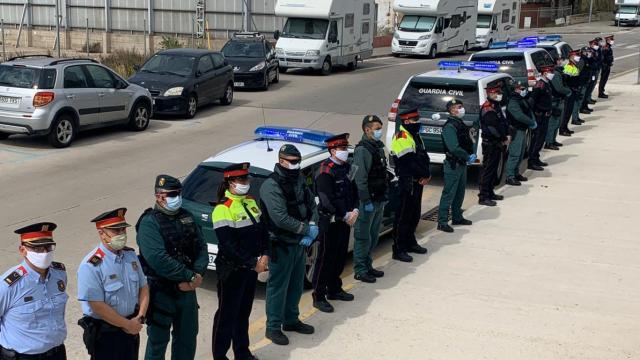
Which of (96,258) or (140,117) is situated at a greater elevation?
(96,258)

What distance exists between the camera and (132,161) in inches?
592

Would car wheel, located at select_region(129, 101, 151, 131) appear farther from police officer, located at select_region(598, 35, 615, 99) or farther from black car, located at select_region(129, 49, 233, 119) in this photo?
police officer, located at select_region(598, 35, 615, 99)

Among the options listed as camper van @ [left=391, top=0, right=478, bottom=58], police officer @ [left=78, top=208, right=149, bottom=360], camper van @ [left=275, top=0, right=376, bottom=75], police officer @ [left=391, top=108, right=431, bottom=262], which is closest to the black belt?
police officer @ [left=78, top=208, right=149, bottom=360]

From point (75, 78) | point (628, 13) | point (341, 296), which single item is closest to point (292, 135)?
point (341, 296)

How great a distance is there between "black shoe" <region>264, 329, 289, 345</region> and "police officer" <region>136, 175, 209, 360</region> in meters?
1.17

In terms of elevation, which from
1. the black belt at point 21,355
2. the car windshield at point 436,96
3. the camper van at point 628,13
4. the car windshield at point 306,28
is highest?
the camper van at point 628,13

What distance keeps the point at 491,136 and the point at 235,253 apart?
21.5 ft

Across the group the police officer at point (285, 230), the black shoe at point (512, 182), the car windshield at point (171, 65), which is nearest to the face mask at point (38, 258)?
the police officer at point (285, 230)

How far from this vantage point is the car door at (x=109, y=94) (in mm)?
16938

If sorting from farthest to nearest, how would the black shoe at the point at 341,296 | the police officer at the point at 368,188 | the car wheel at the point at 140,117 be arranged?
1. the car wheel at the point at 140,117
2. the police officer at the point at 368,188
3. the black shoe at the point at 341,296

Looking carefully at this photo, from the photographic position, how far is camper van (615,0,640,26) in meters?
68.4

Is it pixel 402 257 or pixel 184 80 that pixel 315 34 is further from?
pixel 402 257

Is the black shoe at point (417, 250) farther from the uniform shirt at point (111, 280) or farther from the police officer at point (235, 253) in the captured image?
the uniform shirt at point (111, 280)

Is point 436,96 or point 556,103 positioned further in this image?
point 556,103
